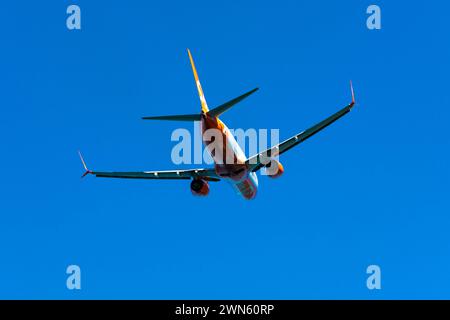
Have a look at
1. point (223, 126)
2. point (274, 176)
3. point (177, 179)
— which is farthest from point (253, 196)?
point (223, 126)

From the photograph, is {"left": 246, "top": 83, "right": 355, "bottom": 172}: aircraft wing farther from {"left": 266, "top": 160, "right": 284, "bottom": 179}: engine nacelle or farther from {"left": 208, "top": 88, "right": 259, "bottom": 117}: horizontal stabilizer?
{"left": 208, "top": 88, "right": 259, "bottom": 117}: horizontal stabilizer

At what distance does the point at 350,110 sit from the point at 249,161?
34.1 feet

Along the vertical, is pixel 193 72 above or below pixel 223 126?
above

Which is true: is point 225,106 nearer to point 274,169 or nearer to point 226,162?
point 226,162

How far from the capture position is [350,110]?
50531 mm

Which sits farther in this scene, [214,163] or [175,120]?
[214,163]

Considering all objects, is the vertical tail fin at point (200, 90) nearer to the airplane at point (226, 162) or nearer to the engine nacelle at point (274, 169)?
the airplane at point (226, 162)

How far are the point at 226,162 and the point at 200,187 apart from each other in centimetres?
591

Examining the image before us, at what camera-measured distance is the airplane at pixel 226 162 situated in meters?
52.1

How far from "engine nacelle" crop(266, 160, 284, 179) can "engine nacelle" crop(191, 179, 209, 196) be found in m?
5.38

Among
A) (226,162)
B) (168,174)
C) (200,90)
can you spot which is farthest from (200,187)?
(200,90)

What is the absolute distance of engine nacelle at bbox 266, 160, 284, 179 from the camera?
60.4m

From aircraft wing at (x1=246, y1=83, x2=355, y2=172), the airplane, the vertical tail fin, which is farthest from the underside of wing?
the vertical tail fin

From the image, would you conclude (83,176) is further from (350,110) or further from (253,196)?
(350,110)
